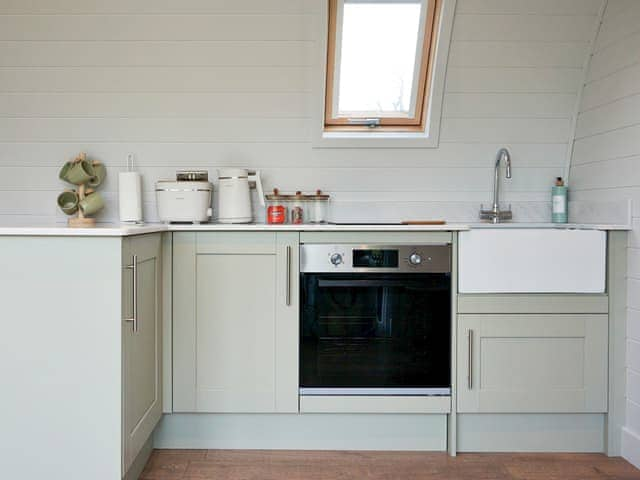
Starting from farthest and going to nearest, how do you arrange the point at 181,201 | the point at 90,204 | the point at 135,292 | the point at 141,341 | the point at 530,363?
1. the point at 90,204
2. the point at 181,201
3. the point at 530,363
4. the point at 141,341
5. the point at 135,292

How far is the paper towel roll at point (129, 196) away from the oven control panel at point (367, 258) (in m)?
0.94

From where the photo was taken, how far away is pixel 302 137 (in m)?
3.27

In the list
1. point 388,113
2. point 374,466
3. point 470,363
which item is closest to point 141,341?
point 374,466

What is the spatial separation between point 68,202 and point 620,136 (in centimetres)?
260

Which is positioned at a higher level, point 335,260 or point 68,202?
point 68,202

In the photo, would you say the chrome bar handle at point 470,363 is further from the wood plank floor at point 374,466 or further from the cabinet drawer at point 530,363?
the wood plank floor at point 374,466

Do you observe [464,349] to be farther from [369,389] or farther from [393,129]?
[393,129]

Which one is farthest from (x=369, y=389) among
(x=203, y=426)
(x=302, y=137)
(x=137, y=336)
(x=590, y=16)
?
(x=590, y=16)

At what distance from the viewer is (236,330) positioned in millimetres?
2783

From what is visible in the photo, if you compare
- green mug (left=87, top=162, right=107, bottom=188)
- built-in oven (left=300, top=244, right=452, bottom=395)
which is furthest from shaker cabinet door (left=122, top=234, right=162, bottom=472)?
green mug (left=87, top=162, right=107, bottom=188)

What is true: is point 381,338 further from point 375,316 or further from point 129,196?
point 129,196

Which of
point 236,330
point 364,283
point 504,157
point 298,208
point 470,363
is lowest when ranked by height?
point 470,363

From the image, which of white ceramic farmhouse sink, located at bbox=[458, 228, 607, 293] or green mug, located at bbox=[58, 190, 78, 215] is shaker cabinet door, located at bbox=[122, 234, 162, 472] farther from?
white ceramic farmhouse sink, located at bbox=[458, 228, 607, 293]

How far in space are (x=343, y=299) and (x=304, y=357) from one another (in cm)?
30
